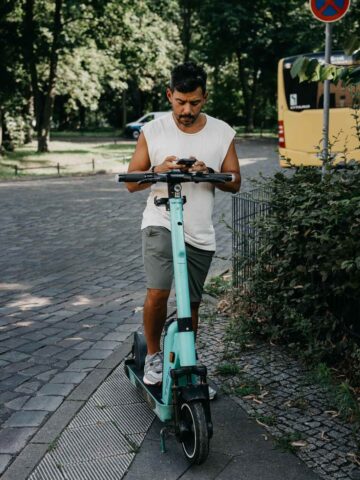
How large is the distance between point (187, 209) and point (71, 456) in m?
1.39

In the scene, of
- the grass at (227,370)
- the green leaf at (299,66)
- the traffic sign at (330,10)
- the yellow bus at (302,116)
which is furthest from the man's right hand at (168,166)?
the yellow bus at (302,116)

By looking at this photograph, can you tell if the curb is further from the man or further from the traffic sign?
the traffic sign

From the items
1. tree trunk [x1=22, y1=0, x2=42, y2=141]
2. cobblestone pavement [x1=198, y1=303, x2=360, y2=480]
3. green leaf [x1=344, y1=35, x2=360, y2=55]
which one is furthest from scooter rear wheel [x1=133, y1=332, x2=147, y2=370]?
tree trunk [x1=22, y1=0, x2=42, y2=141]

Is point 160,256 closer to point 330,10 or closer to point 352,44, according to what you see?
point 352,44

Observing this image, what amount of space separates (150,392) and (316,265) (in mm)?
1220

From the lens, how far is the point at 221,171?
12.2ft

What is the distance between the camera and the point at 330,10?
22.9 ft

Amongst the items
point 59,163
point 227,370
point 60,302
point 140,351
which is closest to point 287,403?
point 227,370

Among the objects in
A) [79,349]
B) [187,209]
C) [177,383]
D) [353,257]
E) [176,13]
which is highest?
[176,13]

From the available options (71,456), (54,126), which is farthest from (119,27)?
(54,126)

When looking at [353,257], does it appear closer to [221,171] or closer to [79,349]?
[221,171]

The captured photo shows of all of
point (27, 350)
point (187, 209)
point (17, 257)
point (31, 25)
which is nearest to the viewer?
point (187, 209)

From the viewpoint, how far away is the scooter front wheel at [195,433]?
305 cm

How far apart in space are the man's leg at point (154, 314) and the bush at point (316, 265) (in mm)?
837
